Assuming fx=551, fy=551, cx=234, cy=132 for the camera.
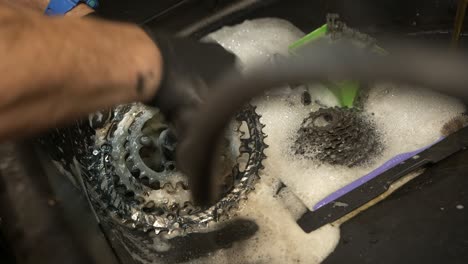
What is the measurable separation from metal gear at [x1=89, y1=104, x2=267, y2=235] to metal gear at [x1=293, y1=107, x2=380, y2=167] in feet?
0.34

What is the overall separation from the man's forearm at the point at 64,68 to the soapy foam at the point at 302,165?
455mm

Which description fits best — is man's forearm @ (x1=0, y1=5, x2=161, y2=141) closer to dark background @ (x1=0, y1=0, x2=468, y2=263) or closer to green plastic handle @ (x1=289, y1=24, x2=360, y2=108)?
dark background @ (x1=0, y1=0, x2=468, y2=263)

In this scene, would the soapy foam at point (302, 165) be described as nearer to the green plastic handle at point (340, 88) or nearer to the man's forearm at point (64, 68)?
the green plastic handle at point (340, 88)

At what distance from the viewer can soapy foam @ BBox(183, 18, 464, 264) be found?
0.97m

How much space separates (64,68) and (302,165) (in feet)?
2.08

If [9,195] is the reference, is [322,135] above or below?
below

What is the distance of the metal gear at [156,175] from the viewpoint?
1.01 metres

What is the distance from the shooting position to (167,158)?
3.41 feet

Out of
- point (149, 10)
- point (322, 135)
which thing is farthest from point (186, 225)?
point (149, 10)

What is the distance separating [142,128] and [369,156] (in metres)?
0.44

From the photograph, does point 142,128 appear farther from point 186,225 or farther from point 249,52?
point 249,52

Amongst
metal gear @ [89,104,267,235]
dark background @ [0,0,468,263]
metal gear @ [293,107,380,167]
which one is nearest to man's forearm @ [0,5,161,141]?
dark background @ [0,0,468,263]

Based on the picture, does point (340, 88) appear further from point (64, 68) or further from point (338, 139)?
point (64, 68)

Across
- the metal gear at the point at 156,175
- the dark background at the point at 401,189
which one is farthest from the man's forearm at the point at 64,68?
the metal gear at the point at 156,175
